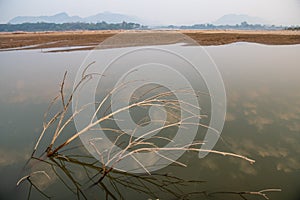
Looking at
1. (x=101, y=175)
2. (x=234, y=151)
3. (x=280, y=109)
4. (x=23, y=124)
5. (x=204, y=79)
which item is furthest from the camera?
(x=204, y=79)

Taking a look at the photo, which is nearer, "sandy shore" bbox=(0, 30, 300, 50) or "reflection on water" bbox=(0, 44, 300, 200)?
"reflection on water" bbox=(0, 44, 300, 200)

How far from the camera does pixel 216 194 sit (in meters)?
2.77

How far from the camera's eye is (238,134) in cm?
407

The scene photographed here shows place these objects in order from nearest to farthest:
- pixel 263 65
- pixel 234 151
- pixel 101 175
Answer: pixel 101 175
pixel 234 151
pixel 263 65

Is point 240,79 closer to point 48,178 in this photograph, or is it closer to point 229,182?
point 229,182

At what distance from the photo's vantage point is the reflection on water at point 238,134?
298cm

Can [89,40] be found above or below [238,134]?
above

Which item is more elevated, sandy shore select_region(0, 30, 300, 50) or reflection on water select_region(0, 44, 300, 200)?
sandy shore select_region(0, 30, 300, 50)

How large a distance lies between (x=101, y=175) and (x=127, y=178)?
13.1 inches

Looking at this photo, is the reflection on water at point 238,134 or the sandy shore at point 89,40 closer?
the reflection on water at point 238,134

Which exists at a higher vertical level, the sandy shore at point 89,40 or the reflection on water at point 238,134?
the sandy shore at point 89,40

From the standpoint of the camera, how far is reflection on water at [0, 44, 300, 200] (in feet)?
9.78

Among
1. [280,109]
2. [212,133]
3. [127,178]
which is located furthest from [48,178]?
[280,109]

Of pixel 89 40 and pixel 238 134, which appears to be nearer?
pixel 238 134
